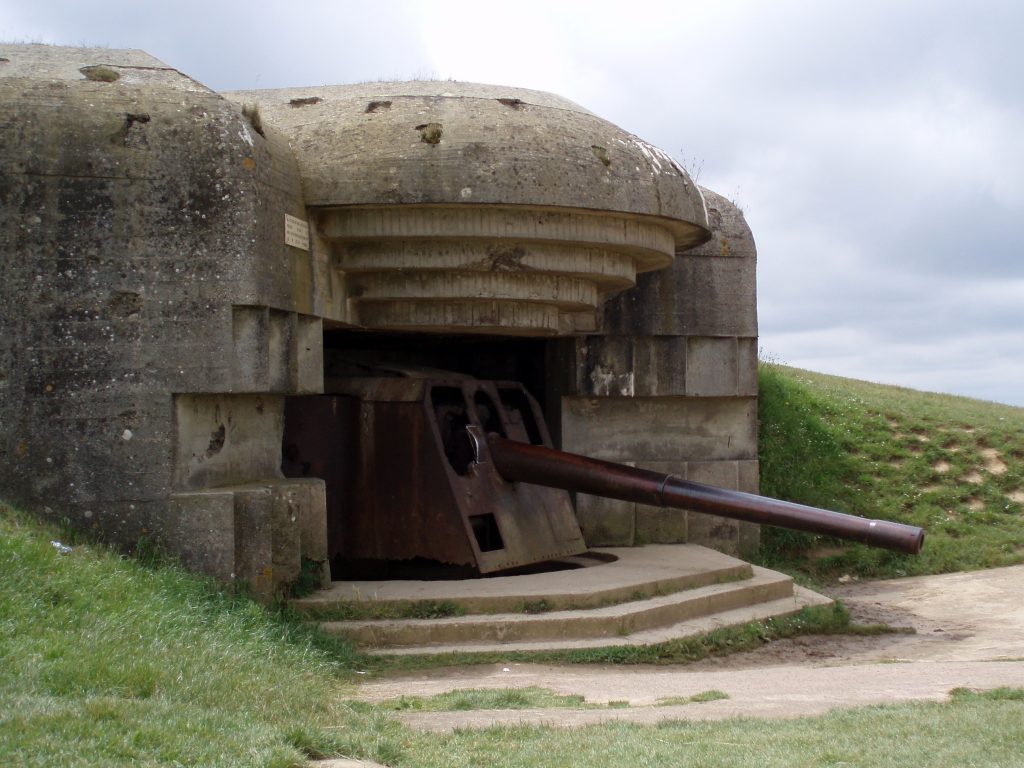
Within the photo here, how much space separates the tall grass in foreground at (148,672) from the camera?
11.7 feet

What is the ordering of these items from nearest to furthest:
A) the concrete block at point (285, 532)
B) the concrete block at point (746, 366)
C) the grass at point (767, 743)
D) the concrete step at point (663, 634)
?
the grass at point (767, 743) → the concrete step at point (663, 634) → the concrete block at point (285, 532) → the concrete block at point (746, 366)

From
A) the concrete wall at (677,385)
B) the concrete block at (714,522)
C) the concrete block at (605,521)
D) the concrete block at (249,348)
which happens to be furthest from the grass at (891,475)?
the concrete block at (249,348)

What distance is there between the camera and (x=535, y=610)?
22.1 feet

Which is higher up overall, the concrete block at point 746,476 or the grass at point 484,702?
the concrete block at point 746,476

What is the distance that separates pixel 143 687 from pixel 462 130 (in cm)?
395

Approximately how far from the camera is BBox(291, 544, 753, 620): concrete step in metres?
6.63

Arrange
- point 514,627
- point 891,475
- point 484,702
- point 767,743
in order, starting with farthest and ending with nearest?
point 891,475 → point 514,627 → point 484,702 → point 767,743

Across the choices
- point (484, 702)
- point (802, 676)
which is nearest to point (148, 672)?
point (484, 702)

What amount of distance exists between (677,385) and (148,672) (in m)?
5.82

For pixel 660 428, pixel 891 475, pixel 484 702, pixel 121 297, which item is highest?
pixel 121 297

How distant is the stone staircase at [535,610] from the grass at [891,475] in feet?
8.94

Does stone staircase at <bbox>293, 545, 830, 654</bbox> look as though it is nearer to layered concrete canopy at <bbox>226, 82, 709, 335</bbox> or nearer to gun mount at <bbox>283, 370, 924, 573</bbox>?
gun mount at <bbox>283, 370, 924, 573</bbox>

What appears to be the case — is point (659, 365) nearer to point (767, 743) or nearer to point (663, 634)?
point (663, 634)

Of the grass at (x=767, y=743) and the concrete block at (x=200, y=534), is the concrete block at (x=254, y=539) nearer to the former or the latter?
the concrete block at (x=200, y=534)
